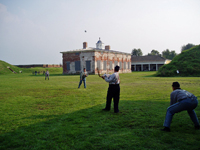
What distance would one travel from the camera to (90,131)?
5.09 metres

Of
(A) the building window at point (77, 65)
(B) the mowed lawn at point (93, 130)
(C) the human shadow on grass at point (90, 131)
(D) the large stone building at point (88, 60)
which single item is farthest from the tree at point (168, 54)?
(C) the human shadow on grass at point (90, 131)

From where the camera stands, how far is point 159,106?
26.1 ft

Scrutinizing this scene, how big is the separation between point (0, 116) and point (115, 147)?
461 cm

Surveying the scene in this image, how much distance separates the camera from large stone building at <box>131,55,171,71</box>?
6302 cm

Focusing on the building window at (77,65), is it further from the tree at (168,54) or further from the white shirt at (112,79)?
the tree at (168,54)

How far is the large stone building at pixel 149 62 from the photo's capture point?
63019 millimetres

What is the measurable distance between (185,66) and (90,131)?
29200mm

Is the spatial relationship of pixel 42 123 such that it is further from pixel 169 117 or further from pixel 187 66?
pixel 187 66

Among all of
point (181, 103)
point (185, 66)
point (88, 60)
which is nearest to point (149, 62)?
point (88, 60)

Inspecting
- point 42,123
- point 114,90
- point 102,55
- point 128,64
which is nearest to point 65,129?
point 42,123

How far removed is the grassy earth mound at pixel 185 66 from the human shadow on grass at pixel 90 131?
24.8 metres

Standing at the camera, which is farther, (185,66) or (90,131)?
(185,66)

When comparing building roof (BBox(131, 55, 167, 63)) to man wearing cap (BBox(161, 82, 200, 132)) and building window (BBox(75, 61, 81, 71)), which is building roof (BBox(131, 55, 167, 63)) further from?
man wearing cap (BBox(161, 82, 200, 132))

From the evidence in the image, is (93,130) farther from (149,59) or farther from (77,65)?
(149,59)
